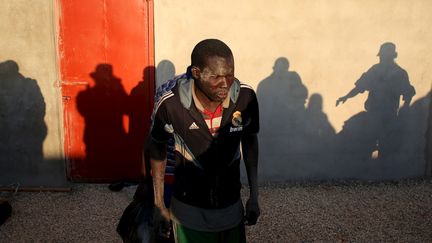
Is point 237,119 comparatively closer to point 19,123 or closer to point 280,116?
point 280,116

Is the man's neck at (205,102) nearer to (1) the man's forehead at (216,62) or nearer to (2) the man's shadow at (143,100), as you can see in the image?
(1) the man's forehead at (216,62)

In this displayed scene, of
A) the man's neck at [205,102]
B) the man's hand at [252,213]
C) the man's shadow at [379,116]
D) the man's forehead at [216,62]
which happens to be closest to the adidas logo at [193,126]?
the man's neck at [205,102]

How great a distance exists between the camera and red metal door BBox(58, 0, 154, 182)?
20.9ft

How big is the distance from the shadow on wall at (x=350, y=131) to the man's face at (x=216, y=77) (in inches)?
157

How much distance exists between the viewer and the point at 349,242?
529 cm

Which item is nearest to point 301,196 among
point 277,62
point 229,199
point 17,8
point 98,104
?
point 277,62

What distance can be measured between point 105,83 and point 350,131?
12.5 feet

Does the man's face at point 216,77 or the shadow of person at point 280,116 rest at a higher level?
the man's face at point 216,77

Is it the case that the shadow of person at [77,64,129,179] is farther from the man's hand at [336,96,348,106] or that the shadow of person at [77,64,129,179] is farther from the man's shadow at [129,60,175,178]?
the man's hand at [336,96,348,106]

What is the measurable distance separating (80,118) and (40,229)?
1801 millimetres

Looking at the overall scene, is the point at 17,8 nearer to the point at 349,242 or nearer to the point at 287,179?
the point at 287,179

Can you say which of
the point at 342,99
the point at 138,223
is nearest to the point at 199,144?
the point at 138,223

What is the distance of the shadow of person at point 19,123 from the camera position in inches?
257

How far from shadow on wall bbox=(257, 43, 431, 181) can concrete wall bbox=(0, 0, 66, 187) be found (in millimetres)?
3089
